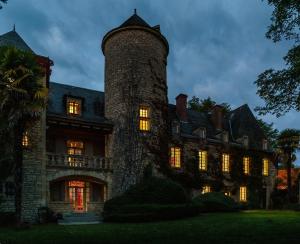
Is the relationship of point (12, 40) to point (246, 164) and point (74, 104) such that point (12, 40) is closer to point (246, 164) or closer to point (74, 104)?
point (74, 104)

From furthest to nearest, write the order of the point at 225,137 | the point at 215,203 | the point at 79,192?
the point at 225,137
the point at 79,192
the point at 215,203

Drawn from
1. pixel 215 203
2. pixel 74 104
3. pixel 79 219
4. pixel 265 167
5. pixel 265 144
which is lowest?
pixel 79 219

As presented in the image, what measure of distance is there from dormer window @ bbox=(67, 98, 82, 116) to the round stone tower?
2055 mm

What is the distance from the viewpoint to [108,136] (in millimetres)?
28953

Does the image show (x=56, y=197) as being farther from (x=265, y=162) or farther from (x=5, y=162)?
(x=265, y=162)

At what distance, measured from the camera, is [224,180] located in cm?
3519

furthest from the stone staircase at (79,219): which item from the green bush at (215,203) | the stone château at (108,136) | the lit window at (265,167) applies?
the lit window at (265,167)

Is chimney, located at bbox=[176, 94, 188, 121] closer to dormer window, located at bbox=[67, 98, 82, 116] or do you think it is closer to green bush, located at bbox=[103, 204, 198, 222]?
dormer window, located at bbox=[67, 98, 82, 116]

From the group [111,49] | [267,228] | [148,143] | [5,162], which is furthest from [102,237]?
[111,49]

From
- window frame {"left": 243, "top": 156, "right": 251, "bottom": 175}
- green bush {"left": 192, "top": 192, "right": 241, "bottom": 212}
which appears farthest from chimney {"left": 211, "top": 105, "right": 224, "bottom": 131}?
green bush {"left": 192, "top": 192, "right": 241, "bottom": 212}

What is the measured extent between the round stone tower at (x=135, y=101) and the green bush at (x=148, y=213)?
4.13 metres

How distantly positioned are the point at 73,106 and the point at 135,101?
4.71 m

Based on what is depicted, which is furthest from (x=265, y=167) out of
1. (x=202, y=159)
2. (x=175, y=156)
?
(x=175, y=156)

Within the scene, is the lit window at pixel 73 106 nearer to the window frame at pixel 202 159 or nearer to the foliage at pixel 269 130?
the window frame at pixel 202 159
